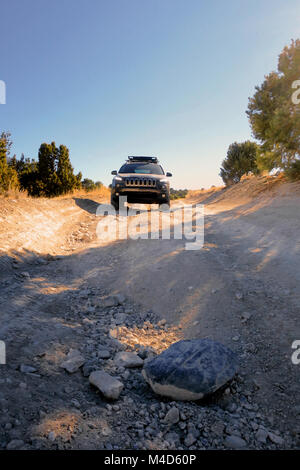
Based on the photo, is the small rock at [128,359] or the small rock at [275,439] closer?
the small rock at [275,439]

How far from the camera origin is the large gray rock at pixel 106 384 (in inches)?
87.5

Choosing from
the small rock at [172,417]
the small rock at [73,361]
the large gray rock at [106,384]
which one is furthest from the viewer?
the small rock at [73,361]

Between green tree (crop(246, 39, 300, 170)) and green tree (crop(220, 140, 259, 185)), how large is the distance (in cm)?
1333

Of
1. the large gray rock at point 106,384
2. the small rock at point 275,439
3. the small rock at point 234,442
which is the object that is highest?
the large gray rock at point 106,384

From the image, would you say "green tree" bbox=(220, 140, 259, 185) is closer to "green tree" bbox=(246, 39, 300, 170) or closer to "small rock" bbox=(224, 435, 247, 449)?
"green tree" bbox=(246, 39, 300, 170)

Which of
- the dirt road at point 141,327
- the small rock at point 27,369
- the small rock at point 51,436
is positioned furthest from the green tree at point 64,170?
the small rock at point 51,436

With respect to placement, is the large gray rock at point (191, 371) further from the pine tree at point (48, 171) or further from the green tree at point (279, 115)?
the pine tree at point (48, 171)

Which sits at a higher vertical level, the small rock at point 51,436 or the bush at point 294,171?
the bush at point 294,171

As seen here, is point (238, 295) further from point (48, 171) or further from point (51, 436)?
point (48, 171)

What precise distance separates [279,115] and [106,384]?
15178 mm

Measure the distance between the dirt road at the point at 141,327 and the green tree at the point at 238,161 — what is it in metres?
24.7

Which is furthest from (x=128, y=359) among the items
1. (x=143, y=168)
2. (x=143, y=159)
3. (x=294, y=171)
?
(x=294, y=171)

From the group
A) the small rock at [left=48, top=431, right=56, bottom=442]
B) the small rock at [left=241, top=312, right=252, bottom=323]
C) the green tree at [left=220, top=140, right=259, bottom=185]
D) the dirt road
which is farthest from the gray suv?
the green tree at [left=220, top=140, right=259, bottom=185]

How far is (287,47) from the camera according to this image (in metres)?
14.8
